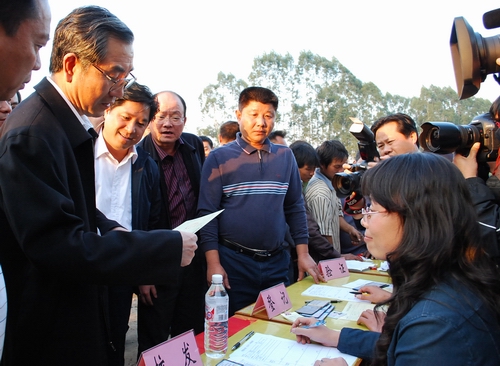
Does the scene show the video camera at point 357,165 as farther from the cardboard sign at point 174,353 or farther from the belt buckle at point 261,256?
the cardboard sign at point 174,353

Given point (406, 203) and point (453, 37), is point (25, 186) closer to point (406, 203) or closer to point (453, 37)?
point (406, 203)

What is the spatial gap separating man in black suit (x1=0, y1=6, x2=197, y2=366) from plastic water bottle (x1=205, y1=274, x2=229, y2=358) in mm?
236

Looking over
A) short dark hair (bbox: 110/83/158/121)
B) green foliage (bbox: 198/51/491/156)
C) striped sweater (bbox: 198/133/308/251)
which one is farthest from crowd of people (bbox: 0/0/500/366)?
green foliage (bbox: 198/51/491/156)

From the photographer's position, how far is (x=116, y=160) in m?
2.13

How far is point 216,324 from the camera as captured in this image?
1.32 metres

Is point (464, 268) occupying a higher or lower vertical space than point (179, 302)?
higher

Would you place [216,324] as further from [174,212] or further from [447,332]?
[174,212]

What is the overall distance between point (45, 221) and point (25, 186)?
108 mm

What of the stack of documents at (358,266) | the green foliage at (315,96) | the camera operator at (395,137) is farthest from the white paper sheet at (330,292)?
the green foliage at (315,96)

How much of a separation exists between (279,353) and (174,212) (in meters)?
1.38

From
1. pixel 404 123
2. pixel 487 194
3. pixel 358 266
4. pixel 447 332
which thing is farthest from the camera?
pixel 358 266

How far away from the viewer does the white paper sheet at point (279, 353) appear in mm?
1255

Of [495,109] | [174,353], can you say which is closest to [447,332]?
[174,353]

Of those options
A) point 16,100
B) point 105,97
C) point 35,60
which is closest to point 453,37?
point 105,97
